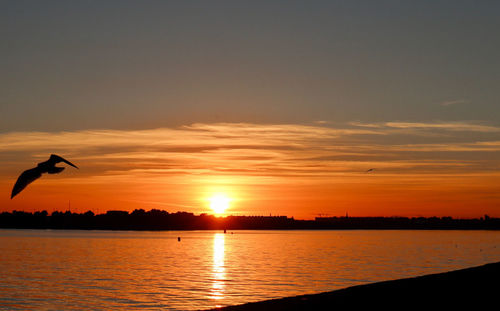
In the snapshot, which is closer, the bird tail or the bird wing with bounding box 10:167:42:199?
the bird wing with bounding box 10:167:42:199

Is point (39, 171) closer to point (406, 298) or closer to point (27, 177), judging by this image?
point (27, 177)

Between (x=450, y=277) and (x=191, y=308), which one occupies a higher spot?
(x=450, y=277)

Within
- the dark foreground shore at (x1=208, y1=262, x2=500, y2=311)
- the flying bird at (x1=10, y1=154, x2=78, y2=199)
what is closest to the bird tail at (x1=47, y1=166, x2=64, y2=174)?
the flying bird at (x1=10, y1=154, x2=78, y2=199)

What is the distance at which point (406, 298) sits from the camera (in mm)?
22453

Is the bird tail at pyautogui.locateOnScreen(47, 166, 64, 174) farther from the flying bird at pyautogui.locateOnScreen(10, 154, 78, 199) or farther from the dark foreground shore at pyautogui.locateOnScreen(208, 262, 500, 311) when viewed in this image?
the dark foreground shore at pyautogui.locateOnScreen(208, 262, 500, 311)

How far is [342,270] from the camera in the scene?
91.3 metres

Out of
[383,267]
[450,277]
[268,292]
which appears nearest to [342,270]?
[383,267]

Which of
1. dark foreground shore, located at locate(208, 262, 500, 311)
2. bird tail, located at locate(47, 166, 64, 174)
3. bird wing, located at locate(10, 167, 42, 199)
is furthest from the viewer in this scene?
dark foreground shore, located at locate(208, 262, 500, 311)

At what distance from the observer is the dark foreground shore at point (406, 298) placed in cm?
2102

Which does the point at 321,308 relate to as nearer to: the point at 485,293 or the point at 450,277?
the point at 485,293

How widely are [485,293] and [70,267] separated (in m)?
87.8

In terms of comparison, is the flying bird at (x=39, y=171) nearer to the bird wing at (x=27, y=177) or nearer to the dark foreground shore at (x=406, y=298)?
the bird wing at (x=27, y=177)

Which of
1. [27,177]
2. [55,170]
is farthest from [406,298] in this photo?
[27,177]

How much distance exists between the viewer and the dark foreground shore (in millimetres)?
21016
